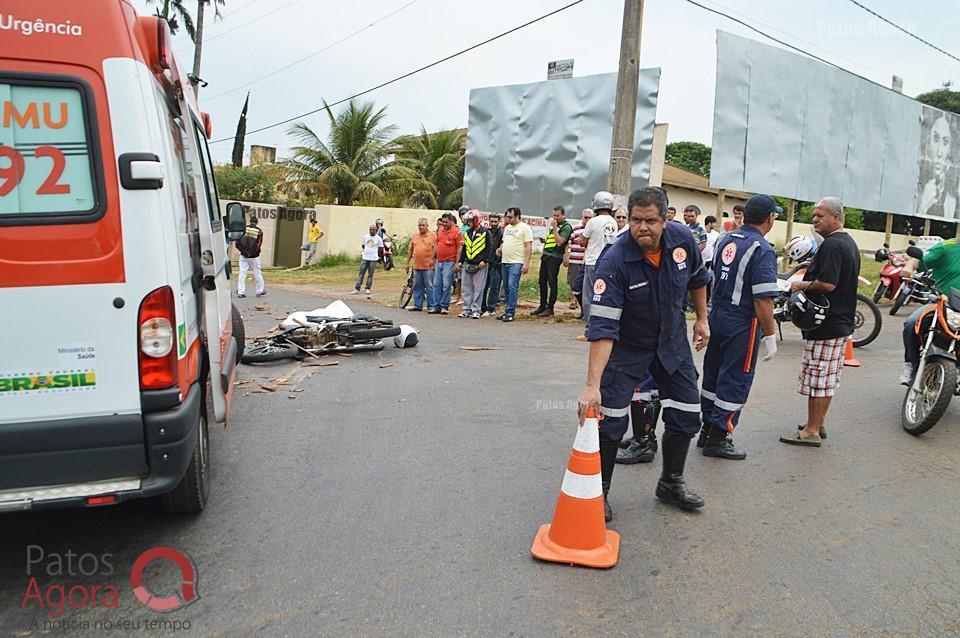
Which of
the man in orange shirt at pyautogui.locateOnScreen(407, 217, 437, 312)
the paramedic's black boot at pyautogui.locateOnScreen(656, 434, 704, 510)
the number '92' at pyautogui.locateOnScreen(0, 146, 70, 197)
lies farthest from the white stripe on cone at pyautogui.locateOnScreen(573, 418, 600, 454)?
the man in orange shirt at pyautogui.locateOnScreen(407, 217, 437, 312)

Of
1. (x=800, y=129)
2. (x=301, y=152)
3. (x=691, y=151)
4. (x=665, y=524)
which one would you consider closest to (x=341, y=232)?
(x=301, y=152)

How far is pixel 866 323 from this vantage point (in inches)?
401

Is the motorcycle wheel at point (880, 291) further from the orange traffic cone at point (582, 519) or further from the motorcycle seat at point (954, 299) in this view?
the orange traffic cone at point (582, 519)

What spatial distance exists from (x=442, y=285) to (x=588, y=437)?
923cm

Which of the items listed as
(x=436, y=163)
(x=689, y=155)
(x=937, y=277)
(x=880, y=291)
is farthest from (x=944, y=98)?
(x=937, y=277)

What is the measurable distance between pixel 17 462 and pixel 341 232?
2264 cm

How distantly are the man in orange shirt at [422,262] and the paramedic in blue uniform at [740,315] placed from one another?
7.80 metres

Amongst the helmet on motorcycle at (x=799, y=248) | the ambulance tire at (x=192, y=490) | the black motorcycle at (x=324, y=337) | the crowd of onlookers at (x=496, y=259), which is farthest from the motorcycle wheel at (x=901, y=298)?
the ambulance tire at (x=192, y=490)

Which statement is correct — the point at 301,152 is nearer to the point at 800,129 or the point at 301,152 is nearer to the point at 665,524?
the point at 800,129

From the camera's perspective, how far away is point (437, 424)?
5922mm

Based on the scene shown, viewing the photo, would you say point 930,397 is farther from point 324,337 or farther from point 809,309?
point 324,337

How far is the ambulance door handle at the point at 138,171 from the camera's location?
3170mm

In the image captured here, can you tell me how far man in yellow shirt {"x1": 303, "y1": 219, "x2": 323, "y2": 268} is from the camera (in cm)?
2427

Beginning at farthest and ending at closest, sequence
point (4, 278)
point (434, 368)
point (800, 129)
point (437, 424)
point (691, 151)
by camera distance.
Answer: point (691, 151) < point (800, 129) < point (434, 368) < point (437, 424) < point (4, 278)
